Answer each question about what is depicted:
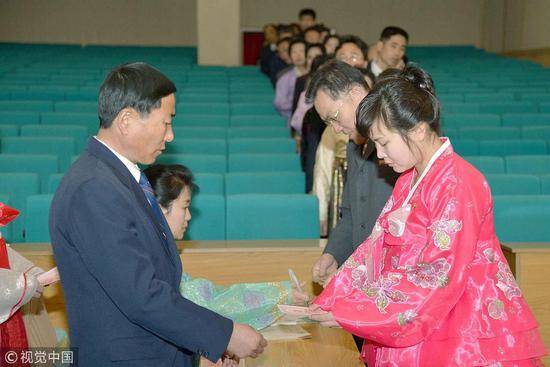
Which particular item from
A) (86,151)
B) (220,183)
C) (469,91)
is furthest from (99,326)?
(469,91)

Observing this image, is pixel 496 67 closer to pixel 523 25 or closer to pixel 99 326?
pixel 523 25

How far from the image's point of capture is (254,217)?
12.1ft

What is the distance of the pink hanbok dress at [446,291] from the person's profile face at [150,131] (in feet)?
1.78

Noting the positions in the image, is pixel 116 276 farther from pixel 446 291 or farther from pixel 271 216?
pixel 271 216

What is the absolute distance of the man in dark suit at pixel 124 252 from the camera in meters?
1.58

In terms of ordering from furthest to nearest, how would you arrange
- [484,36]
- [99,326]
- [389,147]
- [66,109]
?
[484,36] < [66,109] < [389,147] < [99,326]

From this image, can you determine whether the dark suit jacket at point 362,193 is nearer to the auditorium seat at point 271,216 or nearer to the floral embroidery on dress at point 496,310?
the floral embroidery on dress at point 496,310

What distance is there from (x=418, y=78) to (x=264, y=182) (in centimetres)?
234

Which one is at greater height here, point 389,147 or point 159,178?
point 389,147

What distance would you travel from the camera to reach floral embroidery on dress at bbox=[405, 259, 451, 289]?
1.63 meters

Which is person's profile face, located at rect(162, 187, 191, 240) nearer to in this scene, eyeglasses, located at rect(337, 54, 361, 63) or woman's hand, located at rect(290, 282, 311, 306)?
woman's hand, located at rect(290, 282, 311, 306)

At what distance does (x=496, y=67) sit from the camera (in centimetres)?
1030

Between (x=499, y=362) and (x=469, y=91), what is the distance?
6.43 metres

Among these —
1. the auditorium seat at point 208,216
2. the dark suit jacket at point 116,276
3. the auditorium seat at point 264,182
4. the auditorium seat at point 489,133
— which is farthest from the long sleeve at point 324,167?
the dark suit jacket at point 116,276
